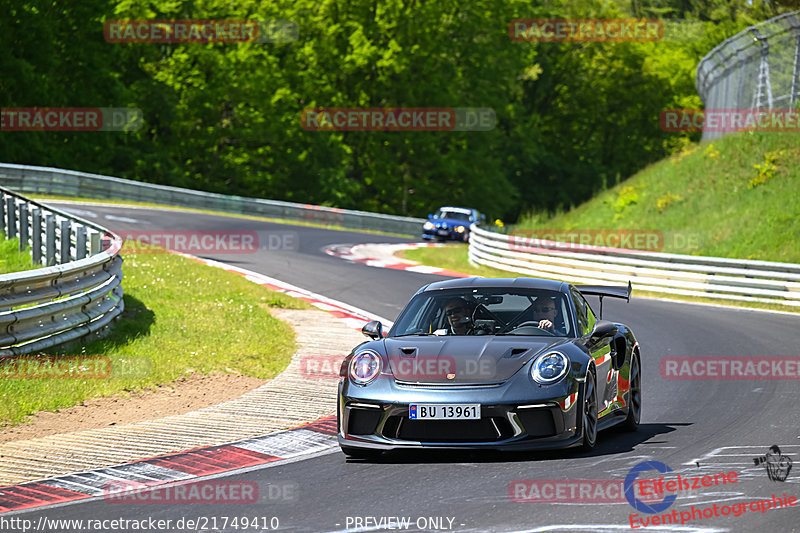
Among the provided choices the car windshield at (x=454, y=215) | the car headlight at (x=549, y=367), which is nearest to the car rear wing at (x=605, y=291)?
the car headlight at (x=549, y=367)

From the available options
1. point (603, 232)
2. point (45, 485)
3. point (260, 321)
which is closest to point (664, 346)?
point (260, 321)

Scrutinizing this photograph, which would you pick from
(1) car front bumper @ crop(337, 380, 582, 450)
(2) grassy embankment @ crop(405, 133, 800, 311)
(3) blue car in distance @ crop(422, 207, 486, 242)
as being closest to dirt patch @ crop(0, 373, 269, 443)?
(1) car front bumper @ crop(337, 380, 582, 450)

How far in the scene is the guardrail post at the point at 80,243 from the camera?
50.6 feet

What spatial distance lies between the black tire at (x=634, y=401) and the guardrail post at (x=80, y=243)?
8454 mm

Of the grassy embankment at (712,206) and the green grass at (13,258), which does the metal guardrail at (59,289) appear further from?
the grassy embankment at (712,206)

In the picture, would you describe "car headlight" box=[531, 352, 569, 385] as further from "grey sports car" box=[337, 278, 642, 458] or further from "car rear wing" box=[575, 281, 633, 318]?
"car rear wing" box=[575, 281, 633, 318]

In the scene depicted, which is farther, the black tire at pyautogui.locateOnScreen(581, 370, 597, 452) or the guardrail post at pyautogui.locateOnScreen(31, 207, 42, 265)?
the guardrail post at pyautogui.locateOnScreen(31, 207, 42, 265)

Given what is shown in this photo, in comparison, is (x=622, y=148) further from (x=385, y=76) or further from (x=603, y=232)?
(x=603, y=232)

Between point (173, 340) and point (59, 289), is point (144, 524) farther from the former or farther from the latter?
point (173, 340)

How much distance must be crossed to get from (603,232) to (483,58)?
35111 mm

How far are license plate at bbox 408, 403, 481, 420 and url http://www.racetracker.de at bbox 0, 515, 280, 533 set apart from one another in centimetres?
164

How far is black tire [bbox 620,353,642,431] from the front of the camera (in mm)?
9398

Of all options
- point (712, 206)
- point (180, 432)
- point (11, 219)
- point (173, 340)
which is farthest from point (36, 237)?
point (712, 206)

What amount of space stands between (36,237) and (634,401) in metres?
11.0
